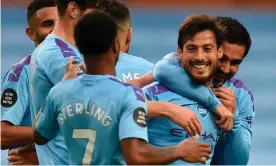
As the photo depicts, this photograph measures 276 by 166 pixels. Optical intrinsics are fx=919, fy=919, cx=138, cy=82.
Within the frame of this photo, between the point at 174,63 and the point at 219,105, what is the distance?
0.40 meters

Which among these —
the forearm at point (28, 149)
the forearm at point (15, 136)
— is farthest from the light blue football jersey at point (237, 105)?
the forearm at point (28, 149)

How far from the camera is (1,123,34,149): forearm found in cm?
632

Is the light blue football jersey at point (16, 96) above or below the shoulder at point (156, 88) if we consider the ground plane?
below

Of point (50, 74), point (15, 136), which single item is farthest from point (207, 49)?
point (15, 136)

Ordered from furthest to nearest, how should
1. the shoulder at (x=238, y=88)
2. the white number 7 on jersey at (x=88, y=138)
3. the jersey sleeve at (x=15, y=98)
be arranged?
1. the jersey sleeve at (x=15, y=98)
2. the shoulder at (x=238, y=88)
3. the white number 7 on jersey at (x=88, y=138)

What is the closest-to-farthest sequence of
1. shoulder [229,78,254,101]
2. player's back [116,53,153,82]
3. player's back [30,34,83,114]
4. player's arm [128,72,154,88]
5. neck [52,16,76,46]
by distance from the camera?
player's back [30,34,83,114], player's arm [128,72,154,88], neck [52,16,76,46], shoulder [229,78,254,101], player's back [116,53,153,82]

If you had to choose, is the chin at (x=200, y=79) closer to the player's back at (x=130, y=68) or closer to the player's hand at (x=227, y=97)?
the player's hand at (x=227, y=97)

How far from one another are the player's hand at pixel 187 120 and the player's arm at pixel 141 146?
308 mm

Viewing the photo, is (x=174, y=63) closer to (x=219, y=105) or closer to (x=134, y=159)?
(x=219, y=105)

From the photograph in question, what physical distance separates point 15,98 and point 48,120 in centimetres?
159

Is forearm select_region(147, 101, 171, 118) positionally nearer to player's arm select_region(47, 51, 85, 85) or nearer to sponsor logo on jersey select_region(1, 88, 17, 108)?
player's arm select_region(47, 51, 85, 85)

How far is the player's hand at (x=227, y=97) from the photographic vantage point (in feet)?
18.5

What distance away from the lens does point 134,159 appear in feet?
15.2

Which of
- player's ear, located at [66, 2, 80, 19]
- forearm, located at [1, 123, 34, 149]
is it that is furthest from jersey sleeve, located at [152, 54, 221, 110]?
forearm, located at [1, 123, 34, 149]
